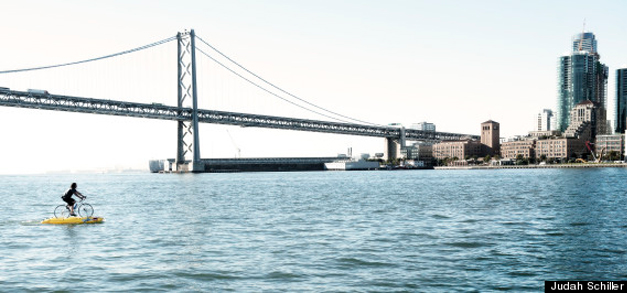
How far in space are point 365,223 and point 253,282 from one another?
38.2 ft

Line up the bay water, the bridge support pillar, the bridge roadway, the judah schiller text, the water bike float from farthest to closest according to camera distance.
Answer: the bridge support pillar
the bridge roadway
the water bike float
the bay water
the judah schiller text

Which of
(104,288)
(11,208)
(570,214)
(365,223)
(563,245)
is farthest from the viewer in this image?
(11,208)

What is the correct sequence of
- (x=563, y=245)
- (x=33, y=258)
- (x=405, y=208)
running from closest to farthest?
(x=33, y=258) < (x=563, y=245) < (x=405, y=208)

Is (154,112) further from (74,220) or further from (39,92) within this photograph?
(74,220)

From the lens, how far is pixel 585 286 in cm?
1131

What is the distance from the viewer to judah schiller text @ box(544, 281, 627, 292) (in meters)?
11.0

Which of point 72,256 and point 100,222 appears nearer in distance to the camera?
point 72,256

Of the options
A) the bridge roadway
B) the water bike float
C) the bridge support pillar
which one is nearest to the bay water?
the water bike float

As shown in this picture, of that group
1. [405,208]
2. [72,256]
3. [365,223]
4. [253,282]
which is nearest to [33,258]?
[72,256]

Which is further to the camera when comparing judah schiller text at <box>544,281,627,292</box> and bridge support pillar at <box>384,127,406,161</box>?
bridge support pillar at <box>384,127,406,161</box>

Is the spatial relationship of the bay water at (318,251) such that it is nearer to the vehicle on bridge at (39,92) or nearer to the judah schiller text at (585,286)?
the judah schiller text at (585,286)

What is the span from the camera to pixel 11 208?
3516cm

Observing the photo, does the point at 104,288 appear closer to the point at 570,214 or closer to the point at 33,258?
the point at 33,258

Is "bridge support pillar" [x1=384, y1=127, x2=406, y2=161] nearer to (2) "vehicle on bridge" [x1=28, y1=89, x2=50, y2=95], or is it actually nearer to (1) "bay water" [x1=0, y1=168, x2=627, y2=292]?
(2) "vehicle on bridge" [x1=28, y1=89, x2=50, y2=95]
